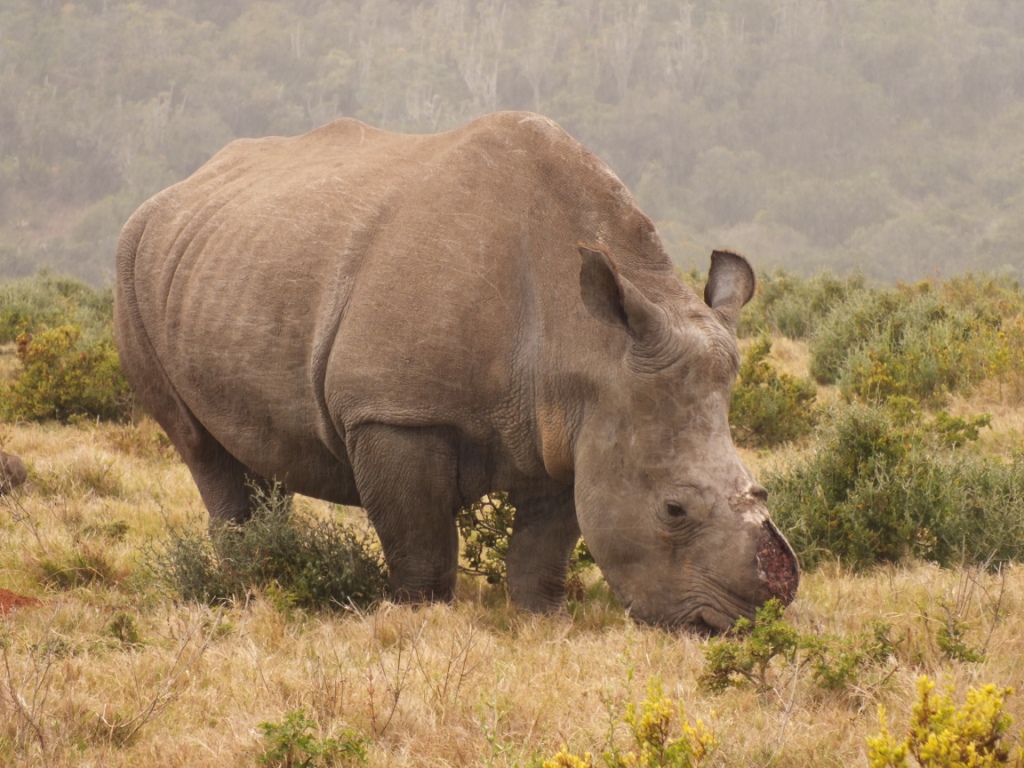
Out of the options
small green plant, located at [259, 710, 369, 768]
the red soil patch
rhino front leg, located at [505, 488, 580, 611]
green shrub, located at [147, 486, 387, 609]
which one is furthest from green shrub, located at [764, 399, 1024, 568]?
the red soil patch

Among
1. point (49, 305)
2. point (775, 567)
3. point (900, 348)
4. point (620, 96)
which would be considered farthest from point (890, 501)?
point (620, 96)

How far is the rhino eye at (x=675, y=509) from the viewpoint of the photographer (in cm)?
431

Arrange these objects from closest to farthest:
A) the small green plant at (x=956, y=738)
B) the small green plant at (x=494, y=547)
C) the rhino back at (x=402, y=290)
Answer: the small green plant at (x=956, y=738) < the rhino back at (x=402, y=290) < the small green plant at (x=494, y=547)

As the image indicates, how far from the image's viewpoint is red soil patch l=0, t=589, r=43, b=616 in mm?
5098

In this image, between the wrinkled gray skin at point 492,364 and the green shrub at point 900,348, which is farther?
the green shrub at point 900,348

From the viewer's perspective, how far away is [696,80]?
161875 mm

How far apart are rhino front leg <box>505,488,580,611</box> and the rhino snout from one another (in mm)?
1113

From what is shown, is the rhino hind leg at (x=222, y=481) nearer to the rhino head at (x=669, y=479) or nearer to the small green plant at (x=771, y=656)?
the rhino head at (x=669, y=479)

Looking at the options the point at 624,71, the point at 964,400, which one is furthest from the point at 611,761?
the point at 624,71

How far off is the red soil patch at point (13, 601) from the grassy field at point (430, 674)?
8 centimetres

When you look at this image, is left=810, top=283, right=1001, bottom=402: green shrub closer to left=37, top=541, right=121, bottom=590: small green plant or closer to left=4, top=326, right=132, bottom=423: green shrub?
left=37, top=541, right=121, bottom=590: small green plant

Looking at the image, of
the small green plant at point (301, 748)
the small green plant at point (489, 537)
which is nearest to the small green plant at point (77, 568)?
the small green plant at point (489, 537)

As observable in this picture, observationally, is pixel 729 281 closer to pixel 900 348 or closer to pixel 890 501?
pixel 890 501

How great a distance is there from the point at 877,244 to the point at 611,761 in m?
127
